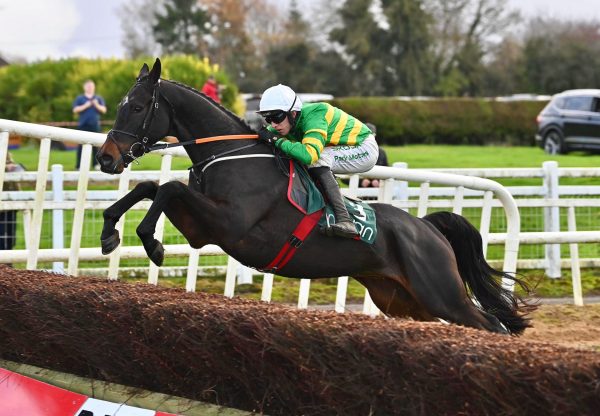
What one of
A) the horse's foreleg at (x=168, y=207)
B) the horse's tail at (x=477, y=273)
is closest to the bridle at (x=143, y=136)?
the horse's foreleg at (x=168, y=207)

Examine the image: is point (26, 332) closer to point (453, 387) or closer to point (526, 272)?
point (453, 387)

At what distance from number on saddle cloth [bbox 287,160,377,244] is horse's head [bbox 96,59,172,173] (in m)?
0.80

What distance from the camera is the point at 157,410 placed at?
4867mm

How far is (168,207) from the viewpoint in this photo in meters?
5.98

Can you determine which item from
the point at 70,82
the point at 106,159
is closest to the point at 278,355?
the point at 106,159

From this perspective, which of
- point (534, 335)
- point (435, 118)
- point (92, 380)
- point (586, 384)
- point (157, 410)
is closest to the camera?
point (586, 384)

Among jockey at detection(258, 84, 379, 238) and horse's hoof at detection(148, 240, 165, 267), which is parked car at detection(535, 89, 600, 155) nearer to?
jockey at detection(258, 84, 379, 238)

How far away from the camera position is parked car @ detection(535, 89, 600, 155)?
76.6ft

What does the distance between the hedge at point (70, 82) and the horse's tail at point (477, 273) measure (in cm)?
1885

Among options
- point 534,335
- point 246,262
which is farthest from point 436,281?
point 534,335

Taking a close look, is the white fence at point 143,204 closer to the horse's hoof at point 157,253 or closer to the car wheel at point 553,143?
the horse's hoof at point 157,253

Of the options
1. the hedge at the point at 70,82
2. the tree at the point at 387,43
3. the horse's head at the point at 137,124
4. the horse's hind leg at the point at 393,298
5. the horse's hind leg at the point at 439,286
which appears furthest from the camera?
the tree at the point at 387,43

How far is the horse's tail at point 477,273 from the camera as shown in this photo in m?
6.98

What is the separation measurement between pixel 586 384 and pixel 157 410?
2103 millimetres
